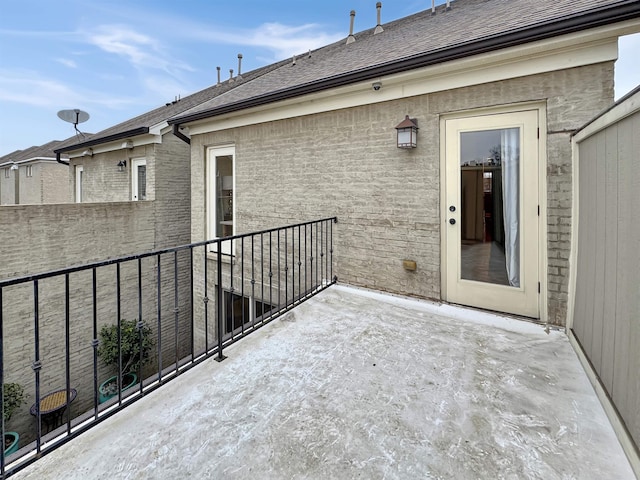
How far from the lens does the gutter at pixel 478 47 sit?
7.97 feet

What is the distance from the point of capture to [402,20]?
684 cm

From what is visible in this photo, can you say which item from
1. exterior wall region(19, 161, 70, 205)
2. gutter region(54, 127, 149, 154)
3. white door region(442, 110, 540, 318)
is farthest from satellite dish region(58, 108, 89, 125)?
white door region(442, 110, 540, 318)

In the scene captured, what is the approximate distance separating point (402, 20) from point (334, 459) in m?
7.87

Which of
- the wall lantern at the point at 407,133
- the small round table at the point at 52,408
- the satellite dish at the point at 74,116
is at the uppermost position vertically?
the satellite dish at the point at 74,116

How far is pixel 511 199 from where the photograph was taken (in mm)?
3184

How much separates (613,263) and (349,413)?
1.65 meters

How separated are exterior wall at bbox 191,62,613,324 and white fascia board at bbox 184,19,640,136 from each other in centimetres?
7

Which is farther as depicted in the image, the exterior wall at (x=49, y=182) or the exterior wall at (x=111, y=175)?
the exterior wall at (x=49, y=182)

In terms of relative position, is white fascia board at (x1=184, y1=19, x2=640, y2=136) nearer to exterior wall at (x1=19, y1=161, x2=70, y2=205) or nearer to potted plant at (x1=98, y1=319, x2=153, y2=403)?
potted plant at (x1=98, y1=319, x2=153, y2=403)

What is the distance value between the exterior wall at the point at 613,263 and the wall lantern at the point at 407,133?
60.5 inches

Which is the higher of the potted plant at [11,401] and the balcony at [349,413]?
the balcony at [349,413]

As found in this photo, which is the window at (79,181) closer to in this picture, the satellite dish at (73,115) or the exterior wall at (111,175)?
the exterior wall at (111,175)

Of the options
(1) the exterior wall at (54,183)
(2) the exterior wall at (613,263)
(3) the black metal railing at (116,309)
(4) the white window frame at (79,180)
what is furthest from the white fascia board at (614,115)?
(1) the exterior wall at (54,183)

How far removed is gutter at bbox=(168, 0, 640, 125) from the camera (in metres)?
2.43
